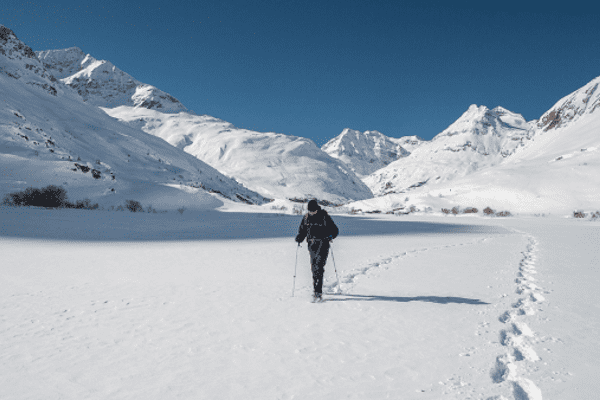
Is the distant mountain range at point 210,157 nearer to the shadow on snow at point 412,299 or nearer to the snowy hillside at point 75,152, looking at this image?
the snowy hillside at point 75,152

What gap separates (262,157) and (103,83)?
89328 millimetres

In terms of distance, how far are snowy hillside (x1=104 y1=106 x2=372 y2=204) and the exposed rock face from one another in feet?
382

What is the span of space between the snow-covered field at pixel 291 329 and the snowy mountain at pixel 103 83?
366ft

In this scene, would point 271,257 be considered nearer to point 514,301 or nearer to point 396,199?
point 514,301

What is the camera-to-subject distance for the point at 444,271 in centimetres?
742

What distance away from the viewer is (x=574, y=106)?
477 feet

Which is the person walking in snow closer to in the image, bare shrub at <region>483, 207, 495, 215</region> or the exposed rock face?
bare shrub at <region>483, 207, 495, 215</region>

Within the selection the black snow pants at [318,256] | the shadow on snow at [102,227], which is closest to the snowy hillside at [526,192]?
the shadow on snow at [102,227]

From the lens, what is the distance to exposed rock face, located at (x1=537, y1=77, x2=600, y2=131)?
454ft

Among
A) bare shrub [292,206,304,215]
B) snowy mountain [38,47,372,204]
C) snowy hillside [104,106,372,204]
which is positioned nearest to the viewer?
bare shrub [292,206,304,215]

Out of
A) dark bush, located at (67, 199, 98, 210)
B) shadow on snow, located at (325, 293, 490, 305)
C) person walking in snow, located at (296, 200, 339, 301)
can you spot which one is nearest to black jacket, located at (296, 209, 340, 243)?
person walking in snow, located at (296, 200, 339, 301)

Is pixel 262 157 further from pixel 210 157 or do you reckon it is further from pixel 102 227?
pixel 102 227

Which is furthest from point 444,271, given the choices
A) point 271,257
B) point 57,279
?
point 57,279

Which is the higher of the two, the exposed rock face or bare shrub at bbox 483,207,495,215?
the exposed rock face
